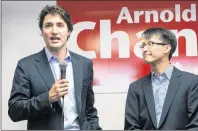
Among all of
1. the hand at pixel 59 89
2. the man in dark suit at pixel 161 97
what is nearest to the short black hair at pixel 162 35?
the man in dark suit at pixel 161 97

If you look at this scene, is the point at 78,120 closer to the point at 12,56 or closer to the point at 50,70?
the point at 50,70

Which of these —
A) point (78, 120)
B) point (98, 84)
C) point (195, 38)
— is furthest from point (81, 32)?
point (78, 120)

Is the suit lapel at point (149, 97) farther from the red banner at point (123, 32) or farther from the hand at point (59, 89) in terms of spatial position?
the hand at point (59, 89)

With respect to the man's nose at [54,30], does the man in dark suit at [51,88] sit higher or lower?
lower

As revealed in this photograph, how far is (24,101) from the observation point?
1985 mm

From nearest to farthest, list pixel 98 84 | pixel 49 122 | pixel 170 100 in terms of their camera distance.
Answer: pixel 49 122 < pixel 170 100 < pixel 98 84

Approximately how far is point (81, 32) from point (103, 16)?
26 centimetres

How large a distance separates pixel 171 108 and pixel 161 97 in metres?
0.13

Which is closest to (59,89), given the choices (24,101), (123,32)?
(24,101)

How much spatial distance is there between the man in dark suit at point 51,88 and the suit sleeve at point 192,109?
636 millimetres

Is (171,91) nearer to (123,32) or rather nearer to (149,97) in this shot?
(149,97)

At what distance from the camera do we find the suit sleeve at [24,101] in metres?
1.95

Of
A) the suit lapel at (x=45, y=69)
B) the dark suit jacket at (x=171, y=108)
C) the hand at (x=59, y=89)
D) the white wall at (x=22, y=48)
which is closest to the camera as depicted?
the hand at (x=59, y=89)

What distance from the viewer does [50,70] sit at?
2.16 meters
